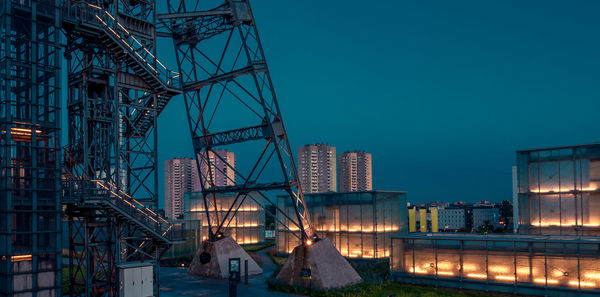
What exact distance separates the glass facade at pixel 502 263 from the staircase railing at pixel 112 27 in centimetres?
1916

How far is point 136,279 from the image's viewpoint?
87.5 feet

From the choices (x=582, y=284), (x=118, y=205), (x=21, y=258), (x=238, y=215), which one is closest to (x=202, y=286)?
(x=118, y=205)

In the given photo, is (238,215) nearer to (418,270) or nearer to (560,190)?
(418,270)

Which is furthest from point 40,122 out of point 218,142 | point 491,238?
point 491,238

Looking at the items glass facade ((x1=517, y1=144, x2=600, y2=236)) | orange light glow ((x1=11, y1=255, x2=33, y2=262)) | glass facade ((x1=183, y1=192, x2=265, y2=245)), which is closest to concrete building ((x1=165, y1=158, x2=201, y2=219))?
glass facade ((x1=183, y1=192, x2=265, y2=245))

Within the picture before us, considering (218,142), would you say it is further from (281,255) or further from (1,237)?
(281,255)

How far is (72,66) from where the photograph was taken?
29.7 m

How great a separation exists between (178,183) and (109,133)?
488ft

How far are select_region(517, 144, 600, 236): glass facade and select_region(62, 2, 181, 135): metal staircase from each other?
29856mm

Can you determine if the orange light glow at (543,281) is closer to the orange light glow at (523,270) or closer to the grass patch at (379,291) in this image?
the orange light glow at (523,270)

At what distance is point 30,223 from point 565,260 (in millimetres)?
→ 28407

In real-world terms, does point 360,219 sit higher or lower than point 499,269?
higher

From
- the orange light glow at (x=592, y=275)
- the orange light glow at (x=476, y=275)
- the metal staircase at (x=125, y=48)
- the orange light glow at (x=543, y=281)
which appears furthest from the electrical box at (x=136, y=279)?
the orange light glow at (x=592, y=275)

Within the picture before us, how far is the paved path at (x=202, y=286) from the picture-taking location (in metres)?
31.2
